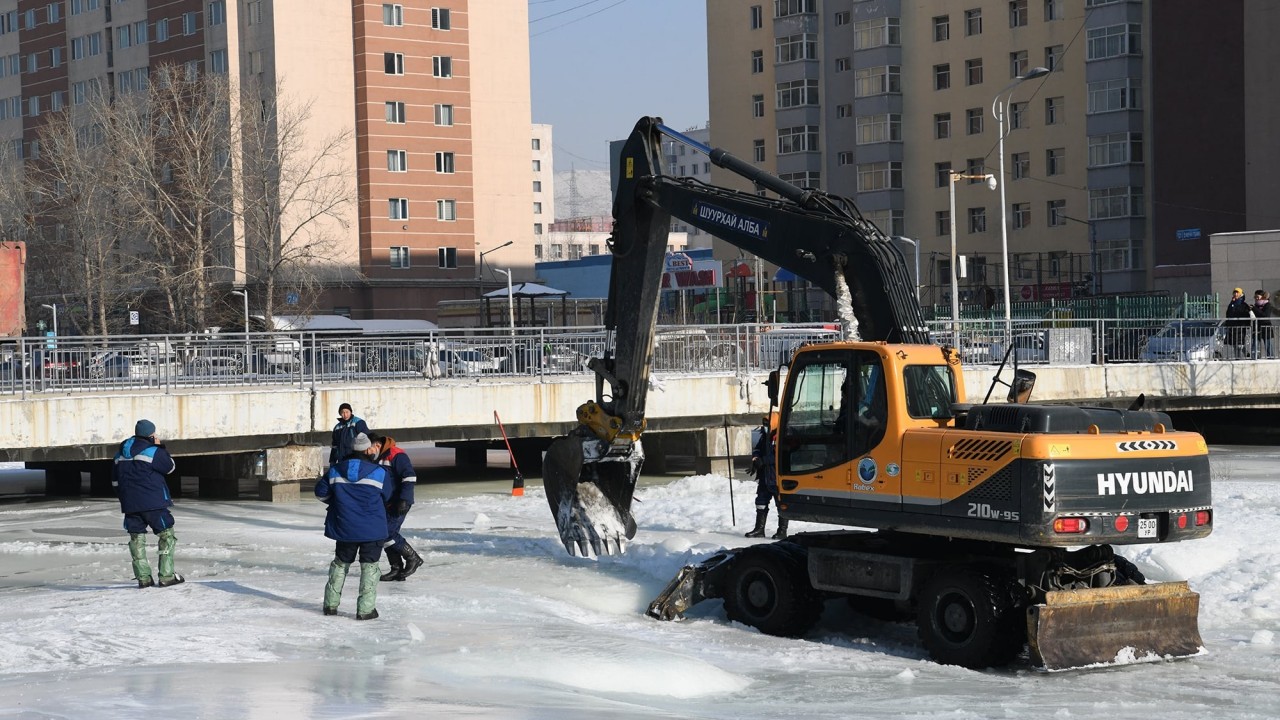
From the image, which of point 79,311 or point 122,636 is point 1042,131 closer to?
point 79,311

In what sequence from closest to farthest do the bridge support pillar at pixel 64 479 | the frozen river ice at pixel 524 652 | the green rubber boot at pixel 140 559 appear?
the frozen river ice at pixel 524 652 < the green rubber boot at pixel 140 559 < the bridge support pillar at pixel 64 479

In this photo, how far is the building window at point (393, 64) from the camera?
77.4 meters

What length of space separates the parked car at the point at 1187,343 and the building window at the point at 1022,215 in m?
36.4

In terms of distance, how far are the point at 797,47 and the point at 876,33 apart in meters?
6.83

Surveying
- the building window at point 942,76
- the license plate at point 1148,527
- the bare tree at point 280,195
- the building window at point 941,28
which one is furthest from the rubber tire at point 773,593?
the building window at point 941,28

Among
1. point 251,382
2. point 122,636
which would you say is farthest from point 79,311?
point 122,636

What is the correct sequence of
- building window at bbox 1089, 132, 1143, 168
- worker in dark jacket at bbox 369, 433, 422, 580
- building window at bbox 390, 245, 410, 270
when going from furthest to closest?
building window at bbox 390, 245, 410, 270
building window at bbox 1089, 132, 1143, 168
worker in dark jacket at bbox 369, 433, 422, 580

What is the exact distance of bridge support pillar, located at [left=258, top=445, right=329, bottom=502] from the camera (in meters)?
26.7

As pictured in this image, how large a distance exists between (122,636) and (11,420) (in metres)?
12.9

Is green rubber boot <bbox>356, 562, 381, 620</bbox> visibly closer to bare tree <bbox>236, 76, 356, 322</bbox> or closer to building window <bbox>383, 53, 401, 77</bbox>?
bare tree <bbox>236, 76, 356, 322</bbox>

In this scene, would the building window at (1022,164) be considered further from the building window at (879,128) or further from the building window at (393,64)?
the building window at (393,64)

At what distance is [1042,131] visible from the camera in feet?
234

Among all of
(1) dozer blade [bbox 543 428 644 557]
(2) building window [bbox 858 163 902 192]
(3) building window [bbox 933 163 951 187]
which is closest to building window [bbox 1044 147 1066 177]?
(3) building window [bbox 933 163 951 187]

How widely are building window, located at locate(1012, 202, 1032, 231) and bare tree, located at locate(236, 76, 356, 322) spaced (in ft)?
103
